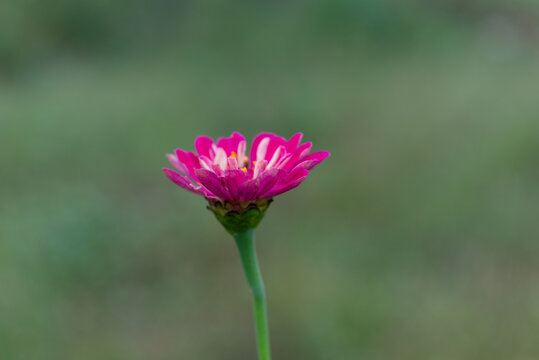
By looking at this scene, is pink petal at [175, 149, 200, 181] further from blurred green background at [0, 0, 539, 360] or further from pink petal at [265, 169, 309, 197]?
blurred green background at [0, 0, 539, 360]

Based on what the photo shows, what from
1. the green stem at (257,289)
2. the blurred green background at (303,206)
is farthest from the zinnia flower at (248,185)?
the blurred green background at (303,206)

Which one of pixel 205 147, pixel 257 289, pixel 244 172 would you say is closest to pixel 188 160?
pixel 205 147

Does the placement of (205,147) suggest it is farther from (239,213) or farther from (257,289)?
(257,289)

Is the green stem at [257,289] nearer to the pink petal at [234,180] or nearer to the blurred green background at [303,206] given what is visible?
the pink petal at [234,180]

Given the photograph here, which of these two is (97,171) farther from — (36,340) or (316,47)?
(316,47)

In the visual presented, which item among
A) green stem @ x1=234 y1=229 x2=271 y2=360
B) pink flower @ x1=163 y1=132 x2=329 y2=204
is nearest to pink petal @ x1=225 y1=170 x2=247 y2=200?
pink flower @ x1=163 y1=132 x2=329 y2=204

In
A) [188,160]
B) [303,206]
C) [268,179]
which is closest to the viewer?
[268,179]

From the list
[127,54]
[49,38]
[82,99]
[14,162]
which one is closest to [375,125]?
[14,162]

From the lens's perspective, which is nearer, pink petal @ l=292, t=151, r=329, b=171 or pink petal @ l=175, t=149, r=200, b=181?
pink petal @ l=292, t=151, r=329, b=171
